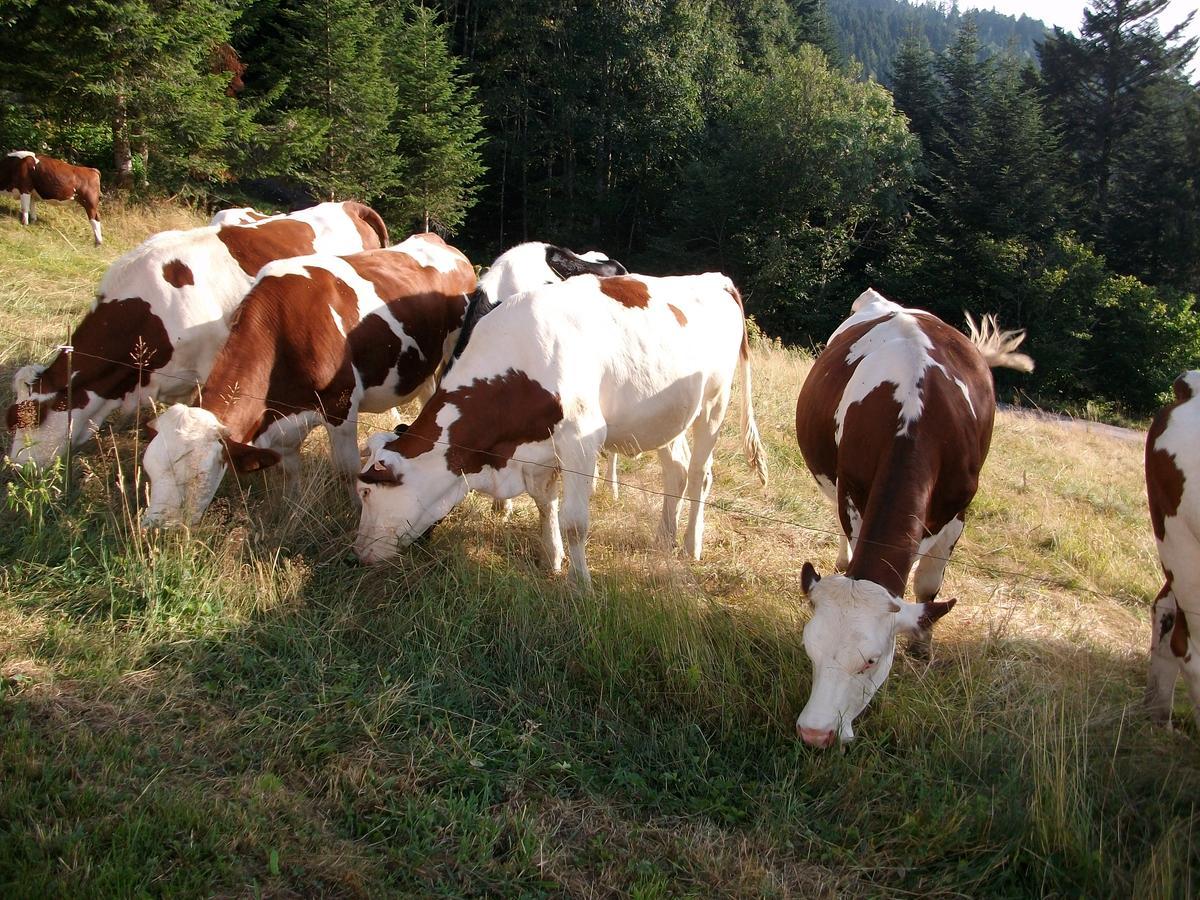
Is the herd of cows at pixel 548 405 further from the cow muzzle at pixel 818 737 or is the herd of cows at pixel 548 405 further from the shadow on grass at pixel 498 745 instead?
the shadow on grass at pixel 498 745

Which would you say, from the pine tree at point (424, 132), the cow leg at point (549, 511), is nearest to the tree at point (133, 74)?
the pine tree at point (424, 132)

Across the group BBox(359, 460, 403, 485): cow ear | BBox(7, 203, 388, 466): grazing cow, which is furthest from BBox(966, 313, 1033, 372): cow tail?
BBox(7, 203, 388, 466): grazing cow

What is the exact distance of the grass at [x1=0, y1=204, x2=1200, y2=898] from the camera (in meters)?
3.15

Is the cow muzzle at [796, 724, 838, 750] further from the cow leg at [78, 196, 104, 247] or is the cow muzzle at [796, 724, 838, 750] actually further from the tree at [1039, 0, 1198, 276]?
the tree at [1039, 0, 1198, 276]

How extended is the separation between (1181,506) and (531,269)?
5402 millimetres

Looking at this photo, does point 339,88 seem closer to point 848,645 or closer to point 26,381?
point 26,381

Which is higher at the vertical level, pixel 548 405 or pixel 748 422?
Result: pixel 548 405

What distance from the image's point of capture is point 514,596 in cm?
478

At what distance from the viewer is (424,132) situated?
28.5 m

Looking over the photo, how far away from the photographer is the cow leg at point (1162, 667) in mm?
4488

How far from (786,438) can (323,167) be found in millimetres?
20250

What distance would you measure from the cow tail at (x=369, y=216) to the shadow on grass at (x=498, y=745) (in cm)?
548

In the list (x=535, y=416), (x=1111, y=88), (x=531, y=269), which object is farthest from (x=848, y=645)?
(x=1111, y=88)

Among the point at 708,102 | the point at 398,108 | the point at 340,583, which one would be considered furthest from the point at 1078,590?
the point at 708,102
